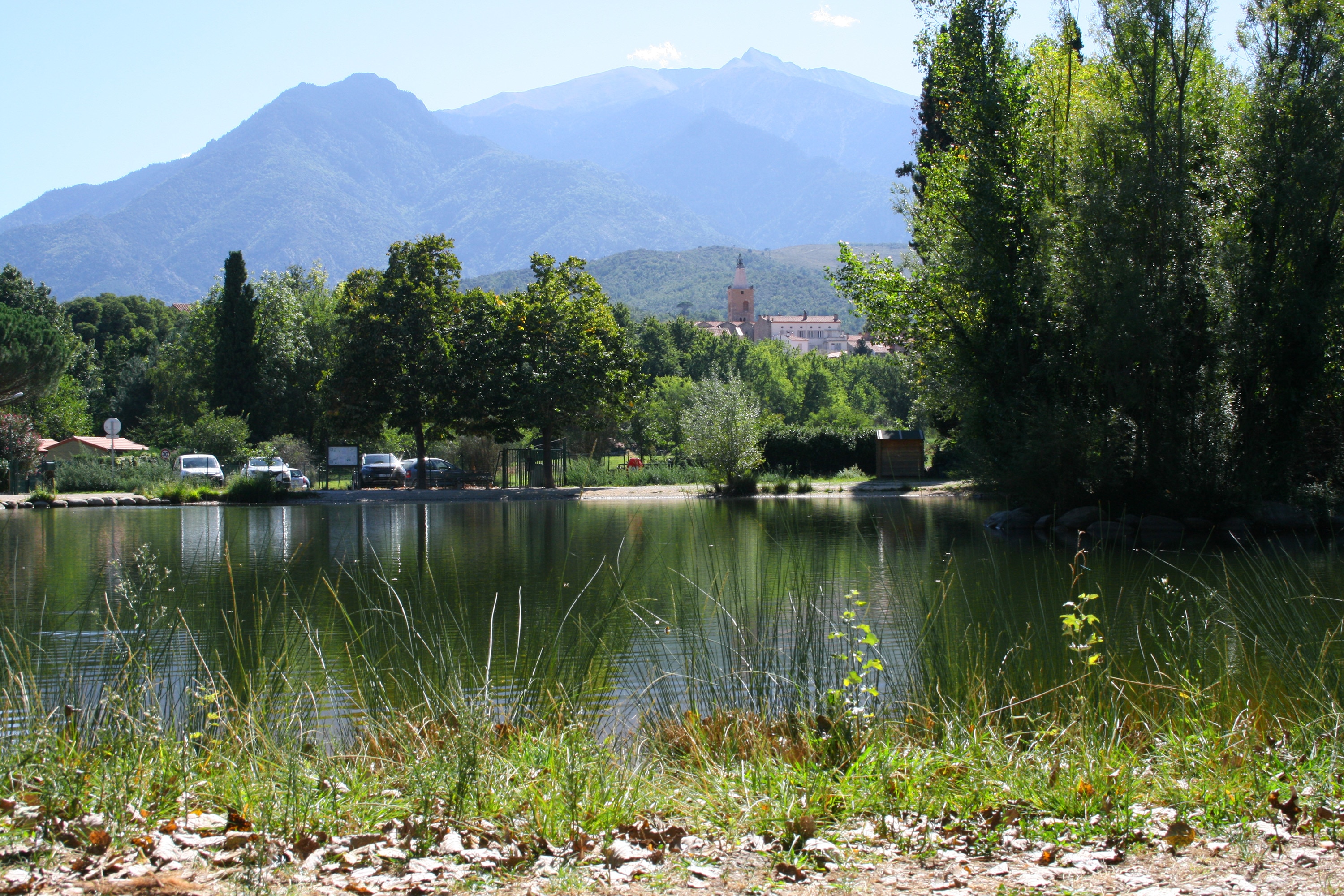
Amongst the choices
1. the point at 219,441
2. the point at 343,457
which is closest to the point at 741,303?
the point at 219,441

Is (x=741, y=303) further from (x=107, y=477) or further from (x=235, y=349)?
(x=107, y=477)

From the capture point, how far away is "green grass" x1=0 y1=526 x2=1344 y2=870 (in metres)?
3.38

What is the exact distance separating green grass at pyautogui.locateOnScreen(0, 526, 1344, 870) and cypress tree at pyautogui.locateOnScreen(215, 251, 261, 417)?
3814 centimetres

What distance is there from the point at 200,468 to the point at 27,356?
8.60m

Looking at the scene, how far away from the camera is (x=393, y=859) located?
2.98m

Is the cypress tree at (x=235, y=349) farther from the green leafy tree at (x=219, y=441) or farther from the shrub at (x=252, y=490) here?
the shrub at (x=252, y=490)

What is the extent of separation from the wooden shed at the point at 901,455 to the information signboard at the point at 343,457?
18.7 metres

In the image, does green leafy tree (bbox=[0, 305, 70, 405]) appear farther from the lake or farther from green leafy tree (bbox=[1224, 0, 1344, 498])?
green leafy tree (bbox=[1224, 0, 1344, 498])

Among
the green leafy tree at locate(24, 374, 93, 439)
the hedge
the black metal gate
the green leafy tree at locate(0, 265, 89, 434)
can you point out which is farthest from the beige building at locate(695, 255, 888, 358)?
the black metal gate

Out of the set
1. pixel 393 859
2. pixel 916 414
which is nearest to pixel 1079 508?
pixel 916 414

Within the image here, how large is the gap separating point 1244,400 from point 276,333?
1674 inches

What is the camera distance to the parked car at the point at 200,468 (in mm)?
29922

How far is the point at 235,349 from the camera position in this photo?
42.1 meters

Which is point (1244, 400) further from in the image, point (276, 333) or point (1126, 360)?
point (276, 333)
